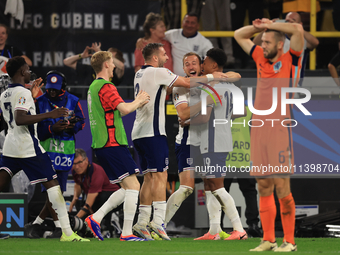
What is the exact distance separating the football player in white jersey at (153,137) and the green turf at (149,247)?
46cm

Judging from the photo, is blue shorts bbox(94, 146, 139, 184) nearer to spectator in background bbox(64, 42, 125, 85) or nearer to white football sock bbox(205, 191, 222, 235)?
white football sock bbox(205, 191, 222, 235)

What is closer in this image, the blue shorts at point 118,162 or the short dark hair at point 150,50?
the blue shorts at point 118,162

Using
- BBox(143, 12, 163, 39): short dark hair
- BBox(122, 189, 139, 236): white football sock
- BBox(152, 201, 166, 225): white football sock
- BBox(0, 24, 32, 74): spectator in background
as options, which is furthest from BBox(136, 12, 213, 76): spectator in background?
BBox(122, 189, 139, 236): white football sock

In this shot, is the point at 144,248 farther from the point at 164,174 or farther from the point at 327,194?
the point at 327,194

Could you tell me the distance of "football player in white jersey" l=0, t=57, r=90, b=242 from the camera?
6.14 m

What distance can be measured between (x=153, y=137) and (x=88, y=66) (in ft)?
10.6

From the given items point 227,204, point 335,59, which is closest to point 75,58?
point 227,204

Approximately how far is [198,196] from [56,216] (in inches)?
112

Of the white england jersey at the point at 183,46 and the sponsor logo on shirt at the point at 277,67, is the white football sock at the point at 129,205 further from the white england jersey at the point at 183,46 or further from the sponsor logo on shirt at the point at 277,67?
the white england jersey at the point at 183,46

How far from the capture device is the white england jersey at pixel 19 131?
6.15 metres

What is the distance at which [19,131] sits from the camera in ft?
20.5

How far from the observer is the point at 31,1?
9.41 meters

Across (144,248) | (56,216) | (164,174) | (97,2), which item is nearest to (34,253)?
(144,248)

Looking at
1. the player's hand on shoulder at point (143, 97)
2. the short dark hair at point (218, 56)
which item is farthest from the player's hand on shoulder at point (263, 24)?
the short dark hair at point (218, 56)
